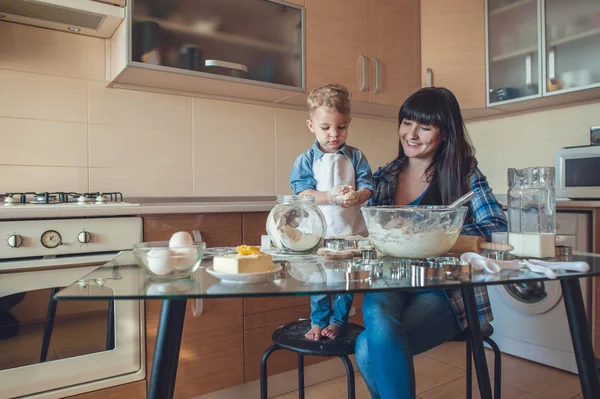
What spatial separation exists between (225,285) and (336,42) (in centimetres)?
205

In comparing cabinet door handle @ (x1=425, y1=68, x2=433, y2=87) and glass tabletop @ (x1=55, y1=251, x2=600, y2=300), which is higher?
cabinet door handle @ (x1=425, y1=68, x2=433, y2=87)

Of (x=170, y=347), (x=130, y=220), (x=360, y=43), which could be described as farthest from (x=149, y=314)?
(x=360, y=43)

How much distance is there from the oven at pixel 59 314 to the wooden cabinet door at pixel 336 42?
4.20ft

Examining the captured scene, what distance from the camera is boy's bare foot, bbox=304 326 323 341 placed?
1230 millimetres

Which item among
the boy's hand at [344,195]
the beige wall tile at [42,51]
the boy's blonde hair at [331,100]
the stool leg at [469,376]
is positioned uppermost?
the beige wall tile at [42,51]

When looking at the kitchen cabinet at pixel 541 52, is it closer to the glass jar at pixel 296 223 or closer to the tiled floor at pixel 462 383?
the tiled floor at pixel 462 383

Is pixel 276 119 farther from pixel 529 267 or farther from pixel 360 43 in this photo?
pixel 529 267

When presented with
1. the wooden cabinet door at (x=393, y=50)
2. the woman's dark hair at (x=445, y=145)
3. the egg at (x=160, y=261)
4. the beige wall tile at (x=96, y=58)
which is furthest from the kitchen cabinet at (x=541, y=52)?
the egg at (x=160, y=261)

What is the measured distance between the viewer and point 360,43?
98.3 inches

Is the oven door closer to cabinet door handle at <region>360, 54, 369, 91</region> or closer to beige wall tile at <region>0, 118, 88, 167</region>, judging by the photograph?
beige wall tile at <region>0, 118, 88, 167</region>

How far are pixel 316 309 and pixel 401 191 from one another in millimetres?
522

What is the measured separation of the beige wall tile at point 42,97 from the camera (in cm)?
187

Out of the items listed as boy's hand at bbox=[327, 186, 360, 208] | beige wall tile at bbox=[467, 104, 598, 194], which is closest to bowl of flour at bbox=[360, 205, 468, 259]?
boy's hand at bbox=[327, 186, 360, 208]

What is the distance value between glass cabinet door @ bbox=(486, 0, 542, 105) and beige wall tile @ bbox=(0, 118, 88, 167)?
7.43ft
